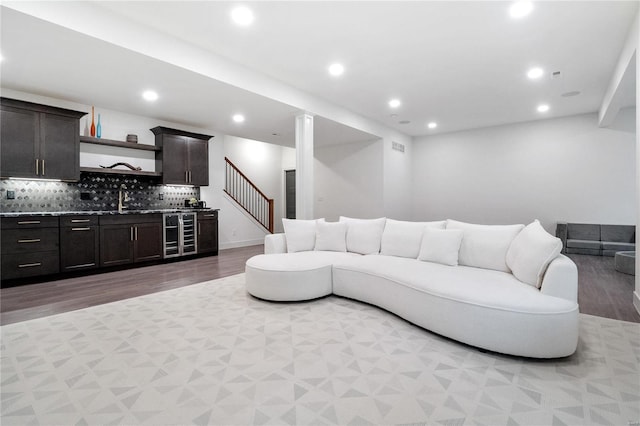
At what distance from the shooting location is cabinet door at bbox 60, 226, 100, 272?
14.3 feet

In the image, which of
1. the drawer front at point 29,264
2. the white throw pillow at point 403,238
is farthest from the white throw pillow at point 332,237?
the drawer front at point 29,264

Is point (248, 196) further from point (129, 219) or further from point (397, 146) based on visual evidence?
point (397, 146)

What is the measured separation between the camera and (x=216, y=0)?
2840 mm

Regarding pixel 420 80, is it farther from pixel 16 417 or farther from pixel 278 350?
pixel 16 417

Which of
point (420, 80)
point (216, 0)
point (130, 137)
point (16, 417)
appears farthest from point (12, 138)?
point (420, 80)

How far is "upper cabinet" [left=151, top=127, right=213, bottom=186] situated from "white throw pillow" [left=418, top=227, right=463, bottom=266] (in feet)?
15.8

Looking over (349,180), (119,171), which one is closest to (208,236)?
(119,171)

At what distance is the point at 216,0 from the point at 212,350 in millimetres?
3057

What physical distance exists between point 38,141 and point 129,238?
1.82m

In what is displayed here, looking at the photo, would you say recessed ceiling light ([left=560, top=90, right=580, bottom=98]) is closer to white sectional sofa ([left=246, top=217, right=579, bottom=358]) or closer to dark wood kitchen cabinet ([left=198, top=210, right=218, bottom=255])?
white sectional sofa ([left=246, top=217, right=579, bottom=358])

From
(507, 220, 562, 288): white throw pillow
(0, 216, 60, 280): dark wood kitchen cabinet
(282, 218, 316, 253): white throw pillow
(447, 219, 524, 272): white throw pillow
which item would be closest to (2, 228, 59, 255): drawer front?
(0, 216, 60, 280): dark wood kitchen cabinet

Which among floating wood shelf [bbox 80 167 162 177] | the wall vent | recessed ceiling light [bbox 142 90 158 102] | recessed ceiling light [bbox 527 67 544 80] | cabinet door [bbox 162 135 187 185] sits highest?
recessed ceiling light [bbox 527 67 544 80]

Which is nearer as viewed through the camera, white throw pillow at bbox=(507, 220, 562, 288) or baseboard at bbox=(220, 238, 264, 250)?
white throw pillow at bbox=(507, 220, 562, 288)

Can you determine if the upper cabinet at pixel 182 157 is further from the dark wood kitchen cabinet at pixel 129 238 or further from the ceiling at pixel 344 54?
the dark wood kitchen cabinet at pixel 129 238
